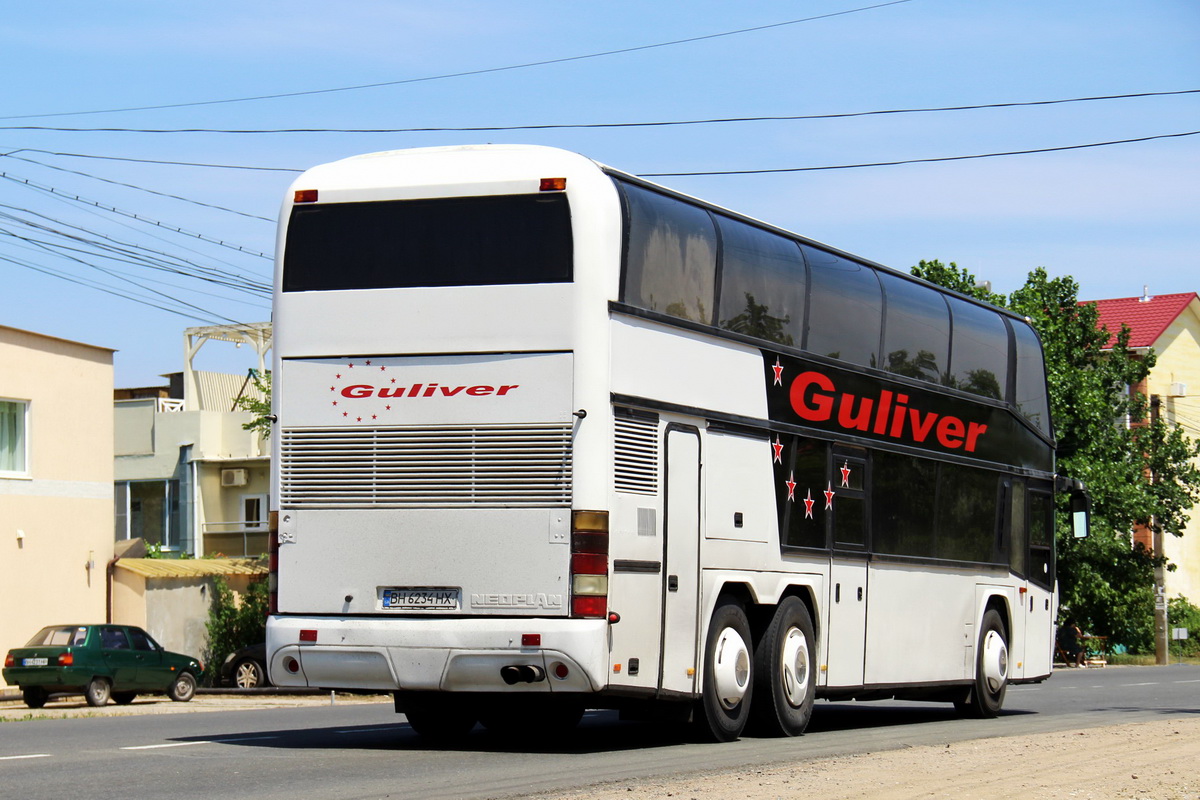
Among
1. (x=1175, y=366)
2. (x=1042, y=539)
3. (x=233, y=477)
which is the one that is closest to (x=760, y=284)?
→ (x=1042, y=539)

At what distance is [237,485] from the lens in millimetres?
58312

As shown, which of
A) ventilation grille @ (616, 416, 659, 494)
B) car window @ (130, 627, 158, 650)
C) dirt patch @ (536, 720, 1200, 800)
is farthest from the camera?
car window @ (130, 627, 158, 650)

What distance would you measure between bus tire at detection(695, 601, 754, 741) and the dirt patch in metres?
1.56

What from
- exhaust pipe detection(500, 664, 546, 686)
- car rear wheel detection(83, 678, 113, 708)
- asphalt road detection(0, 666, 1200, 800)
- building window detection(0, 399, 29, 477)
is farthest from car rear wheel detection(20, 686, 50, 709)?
exhaust pipe detection(500, 664, 546, 686)

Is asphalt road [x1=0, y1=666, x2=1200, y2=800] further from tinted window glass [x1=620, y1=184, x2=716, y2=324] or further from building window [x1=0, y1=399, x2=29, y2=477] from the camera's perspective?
building window [x1=0, y1=399, x2=29, y2=477]

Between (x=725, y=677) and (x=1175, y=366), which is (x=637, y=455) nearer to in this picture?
(x=725, y=677)

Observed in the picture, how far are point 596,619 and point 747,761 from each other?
4.98 ft

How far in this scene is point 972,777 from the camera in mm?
11555

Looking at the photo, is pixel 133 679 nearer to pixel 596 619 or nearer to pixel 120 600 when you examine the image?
pixel 120 600

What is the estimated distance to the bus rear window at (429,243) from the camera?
1320cm

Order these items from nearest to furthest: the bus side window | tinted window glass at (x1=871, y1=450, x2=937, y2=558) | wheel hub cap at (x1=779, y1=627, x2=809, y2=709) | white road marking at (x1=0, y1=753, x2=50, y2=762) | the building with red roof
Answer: white road marking at (x1=0, y1=753, x2=50, y2=762), wheel hub cap at (x1=779, y1=627, x2=809, y2=709), tinted window glass at (x1=871, y1=450, x2=937, y2=558), the bus side window, the building with red roof

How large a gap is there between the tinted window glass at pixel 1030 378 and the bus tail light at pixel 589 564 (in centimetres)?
932

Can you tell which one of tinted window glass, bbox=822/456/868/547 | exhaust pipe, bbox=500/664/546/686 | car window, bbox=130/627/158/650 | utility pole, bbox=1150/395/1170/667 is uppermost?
tinted window glass, bbox=822/456/868/547

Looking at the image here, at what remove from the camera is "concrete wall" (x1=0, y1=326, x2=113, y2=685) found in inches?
1294
